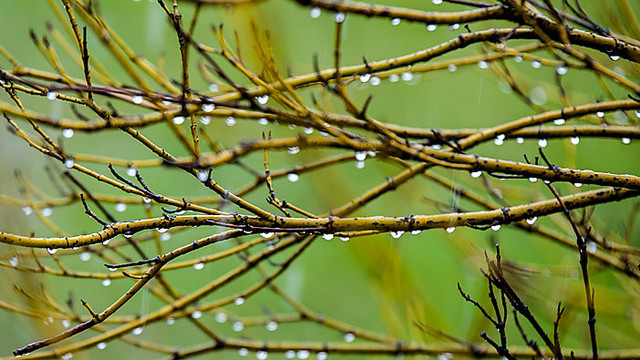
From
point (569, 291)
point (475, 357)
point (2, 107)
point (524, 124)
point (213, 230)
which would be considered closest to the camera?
point (2, 107)

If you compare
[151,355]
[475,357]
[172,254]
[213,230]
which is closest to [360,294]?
[213,230]

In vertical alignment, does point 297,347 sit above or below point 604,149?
below

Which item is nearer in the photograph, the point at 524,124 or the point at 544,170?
the point at 544,170

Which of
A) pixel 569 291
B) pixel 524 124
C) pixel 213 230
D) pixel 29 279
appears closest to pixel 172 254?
pixel 524 124

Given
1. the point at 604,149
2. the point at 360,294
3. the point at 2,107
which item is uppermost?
the point at 604,149

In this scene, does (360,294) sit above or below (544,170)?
→ above

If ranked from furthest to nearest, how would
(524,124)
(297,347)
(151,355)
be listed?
(151,355) → (297,347) → (524,124)

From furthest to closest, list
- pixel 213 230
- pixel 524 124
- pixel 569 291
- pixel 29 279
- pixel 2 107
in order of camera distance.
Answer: pixel 213 230
pixel 569 291
pixel 29 279
pixel 524 124
pixel 2 107

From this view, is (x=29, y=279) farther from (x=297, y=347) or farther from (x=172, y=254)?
(x=172, y=254)

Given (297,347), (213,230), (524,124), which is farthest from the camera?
(213,230)

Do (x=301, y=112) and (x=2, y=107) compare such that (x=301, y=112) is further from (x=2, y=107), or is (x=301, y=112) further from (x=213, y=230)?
(x=213, y=230)
